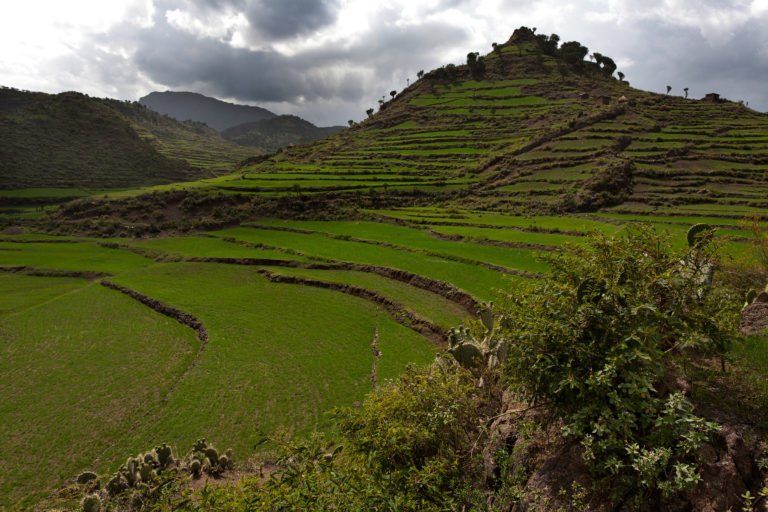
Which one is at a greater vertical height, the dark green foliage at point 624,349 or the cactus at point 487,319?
the dark green foliage at point 624,349

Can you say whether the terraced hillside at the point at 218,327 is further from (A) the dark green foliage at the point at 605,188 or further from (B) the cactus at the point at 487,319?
(A) the dark green foliage at the point at 605,188

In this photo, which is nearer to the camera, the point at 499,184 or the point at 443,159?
the point at 499,184

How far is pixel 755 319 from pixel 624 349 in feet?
25.6

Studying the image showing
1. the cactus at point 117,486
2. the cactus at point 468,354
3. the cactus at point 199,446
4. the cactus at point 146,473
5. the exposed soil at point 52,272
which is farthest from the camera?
the exposed soil at point 52,272

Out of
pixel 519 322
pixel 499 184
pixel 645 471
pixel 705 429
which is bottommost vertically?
pixel 645 471

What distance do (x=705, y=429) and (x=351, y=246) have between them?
41.8 meters

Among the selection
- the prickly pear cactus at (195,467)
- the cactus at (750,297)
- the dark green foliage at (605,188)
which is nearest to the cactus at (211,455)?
the prickly pear cactus at (195,467)

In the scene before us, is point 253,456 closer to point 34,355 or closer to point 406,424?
point 406,424

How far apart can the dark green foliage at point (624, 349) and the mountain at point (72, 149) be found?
5569 inches

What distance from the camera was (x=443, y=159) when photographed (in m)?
97.4

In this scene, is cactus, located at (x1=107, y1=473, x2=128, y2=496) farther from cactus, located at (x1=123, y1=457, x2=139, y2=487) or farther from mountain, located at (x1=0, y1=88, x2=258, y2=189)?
mountain, located at (x1=0, y1=88, x2=258, y2=189)

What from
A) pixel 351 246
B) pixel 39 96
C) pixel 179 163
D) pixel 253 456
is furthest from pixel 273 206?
pixel 39 96

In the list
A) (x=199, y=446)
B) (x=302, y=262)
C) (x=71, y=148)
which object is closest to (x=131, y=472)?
(x=199, y=446)

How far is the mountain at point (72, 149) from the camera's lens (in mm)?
120750
